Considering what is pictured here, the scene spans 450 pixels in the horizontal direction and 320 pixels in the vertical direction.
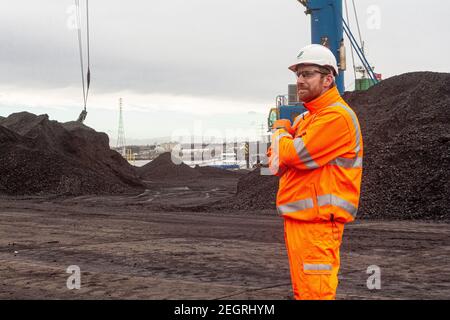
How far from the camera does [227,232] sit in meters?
12.6

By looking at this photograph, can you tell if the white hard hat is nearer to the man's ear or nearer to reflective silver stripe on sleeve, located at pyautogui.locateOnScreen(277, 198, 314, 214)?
the man's ear

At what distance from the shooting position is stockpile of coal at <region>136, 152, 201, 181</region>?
41922 millimetres

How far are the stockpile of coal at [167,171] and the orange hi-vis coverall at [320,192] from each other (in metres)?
37.8

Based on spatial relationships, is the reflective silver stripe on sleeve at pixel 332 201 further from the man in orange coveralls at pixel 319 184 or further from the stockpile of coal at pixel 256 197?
the stockpile of coal at pixel 256 197

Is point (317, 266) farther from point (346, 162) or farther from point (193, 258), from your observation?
point (193, 258)

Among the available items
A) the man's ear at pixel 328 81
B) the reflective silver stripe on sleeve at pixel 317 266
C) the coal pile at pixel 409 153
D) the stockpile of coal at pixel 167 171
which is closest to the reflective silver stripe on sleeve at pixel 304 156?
the man's ear at pixel 328 81

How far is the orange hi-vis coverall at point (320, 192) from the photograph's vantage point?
10.8 ft

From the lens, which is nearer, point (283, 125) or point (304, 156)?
point (304, 156)

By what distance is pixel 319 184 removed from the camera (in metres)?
3.36

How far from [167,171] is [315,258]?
40.1 metres

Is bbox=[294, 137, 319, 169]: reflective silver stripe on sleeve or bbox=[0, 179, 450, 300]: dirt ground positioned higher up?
bbox=[294, 137, 319, 169]: reflective silver stripe on sleeve

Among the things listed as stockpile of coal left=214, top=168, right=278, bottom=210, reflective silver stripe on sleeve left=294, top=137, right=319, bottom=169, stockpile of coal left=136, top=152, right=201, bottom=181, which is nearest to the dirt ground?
stockpile of coal left=214, top=168, right=278, bottom=210

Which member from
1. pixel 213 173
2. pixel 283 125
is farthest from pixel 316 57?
pixel 213 173
